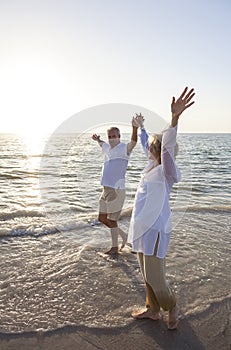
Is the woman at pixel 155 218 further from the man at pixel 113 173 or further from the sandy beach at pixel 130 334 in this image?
the man at pixel 113 173

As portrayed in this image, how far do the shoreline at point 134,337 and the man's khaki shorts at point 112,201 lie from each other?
219 cm

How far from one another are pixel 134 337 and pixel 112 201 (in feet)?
8.11

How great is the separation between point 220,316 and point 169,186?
1788mm

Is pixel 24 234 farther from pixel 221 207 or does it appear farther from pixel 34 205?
pixel 221 207

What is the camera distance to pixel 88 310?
395 centimetres

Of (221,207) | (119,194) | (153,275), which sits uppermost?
(119,194)

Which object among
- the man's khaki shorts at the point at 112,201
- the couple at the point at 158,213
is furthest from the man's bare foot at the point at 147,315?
the man's khaki shorts at the point at 112,201

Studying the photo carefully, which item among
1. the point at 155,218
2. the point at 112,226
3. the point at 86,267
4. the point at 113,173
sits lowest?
the point at 86,267

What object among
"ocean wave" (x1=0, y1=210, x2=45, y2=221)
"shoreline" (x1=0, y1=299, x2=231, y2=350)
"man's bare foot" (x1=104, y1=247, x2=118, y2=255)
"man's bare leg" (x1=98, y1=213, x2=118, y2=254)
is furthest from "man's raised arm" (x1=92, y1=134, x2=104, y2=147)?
"ocean wave" (x1=0, y1=210, x2=45, y2=221)

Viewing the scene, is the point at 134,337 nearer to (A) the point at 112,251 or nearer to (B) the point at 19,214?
(A) the point at 112,251

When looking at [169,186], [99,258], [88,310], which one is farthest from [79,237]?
[169,186]

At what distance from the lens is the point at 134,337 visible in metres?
3.43

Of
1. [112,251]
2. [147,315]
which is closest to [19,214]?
[112,251]

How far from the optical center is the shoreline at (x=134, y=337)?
3.27 m
